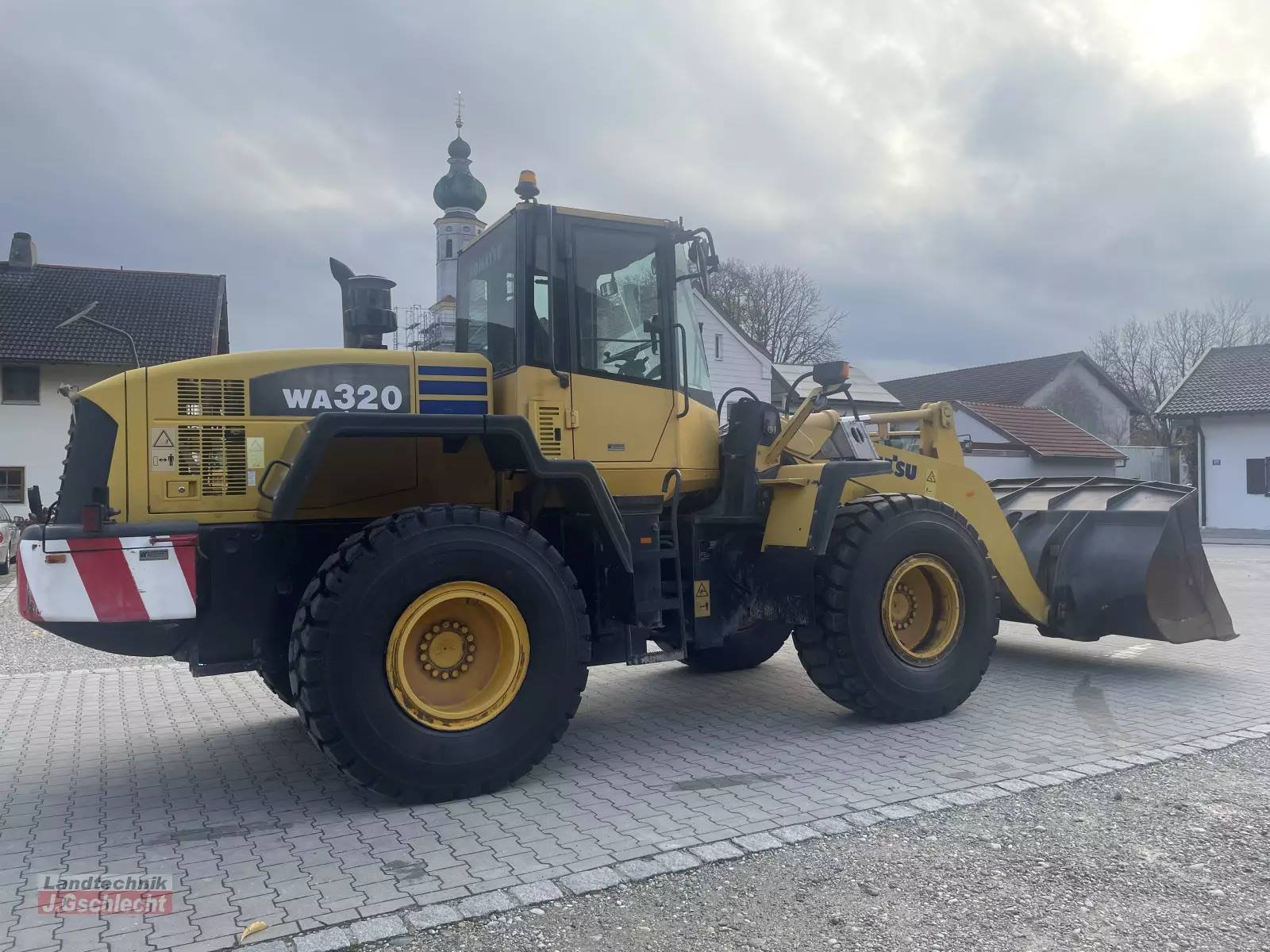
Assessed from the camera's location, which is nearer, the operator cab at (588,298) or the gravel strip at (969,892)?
the gravel strip at (969,892)

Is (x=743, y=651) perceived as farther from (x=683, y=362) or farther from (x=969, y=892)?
(x=969, y=892)

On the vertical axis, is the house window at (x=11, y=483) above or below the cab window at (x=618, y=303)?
below

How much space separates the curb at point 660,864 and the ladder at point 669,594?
4.52 ft

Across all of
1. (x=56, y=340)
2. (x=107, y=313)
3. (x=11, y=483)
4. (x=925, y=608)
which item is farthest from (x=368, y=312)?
(x=107, y=313)

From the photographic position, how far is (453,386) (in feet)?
17.1

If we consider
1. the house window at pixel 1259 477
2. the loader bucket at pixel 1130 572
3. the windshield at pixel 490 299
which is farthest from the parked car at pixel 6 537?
the house window at pixel 1259 477

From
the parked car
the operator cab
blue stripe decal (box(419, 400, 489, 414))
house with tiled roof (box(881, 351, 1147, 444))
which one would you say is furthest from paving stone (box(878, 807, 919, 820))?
house with tiled roof (box(881, 351, 1147, 444))

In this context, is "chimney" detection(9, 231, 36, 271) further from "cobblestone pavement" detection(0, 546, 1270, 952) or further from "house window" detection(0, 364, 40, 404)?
"cobblestone pavement" detection(0, 546, 1270, 952)

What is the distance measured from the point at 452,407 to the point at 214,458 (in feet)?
3.81

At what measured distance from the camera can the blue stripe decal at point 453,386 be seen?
5.16 meters

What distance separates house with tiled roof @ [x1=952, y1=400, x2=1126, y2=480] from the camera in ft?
110

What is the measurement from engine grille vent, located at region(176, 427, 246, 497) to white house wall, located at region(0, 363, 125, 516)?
2506 centimetres

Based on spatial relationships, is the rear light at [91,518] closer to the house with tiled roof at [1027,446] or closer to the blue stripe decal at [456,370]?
the blue stripe decal at [456,370]

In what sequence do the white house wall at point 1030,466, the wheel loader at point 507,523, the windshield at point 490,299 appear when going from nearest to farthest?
the wheel loader at point 507,523 → the windshield at point 490,299 → the white house wall at point 1030,466
